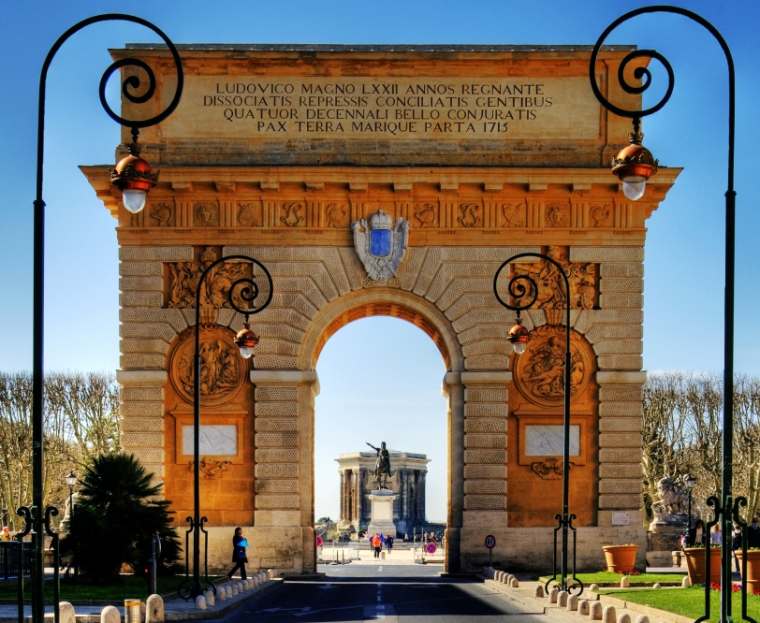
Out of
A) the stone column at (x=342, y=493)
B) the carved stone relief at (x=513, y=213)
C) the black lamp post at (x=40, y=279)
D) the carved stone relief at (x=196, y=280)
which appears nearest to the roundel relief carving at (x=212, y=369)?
the carved stone relief at (x=196, y=280)

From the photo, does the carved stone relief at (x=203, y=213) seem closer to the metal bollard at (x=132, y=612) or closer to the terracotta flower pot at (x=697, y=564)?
the terracotta flower pot at (x=697, y=564)

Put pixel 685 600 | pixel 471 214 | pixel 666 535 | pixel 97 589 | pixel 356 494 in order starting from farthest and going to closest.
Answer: pixel 356 494, pixel 666 535, pixel 471 214, pixel 97 589, pixel 685 600

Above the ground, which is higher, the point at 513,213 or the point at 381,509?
the point at 513,213

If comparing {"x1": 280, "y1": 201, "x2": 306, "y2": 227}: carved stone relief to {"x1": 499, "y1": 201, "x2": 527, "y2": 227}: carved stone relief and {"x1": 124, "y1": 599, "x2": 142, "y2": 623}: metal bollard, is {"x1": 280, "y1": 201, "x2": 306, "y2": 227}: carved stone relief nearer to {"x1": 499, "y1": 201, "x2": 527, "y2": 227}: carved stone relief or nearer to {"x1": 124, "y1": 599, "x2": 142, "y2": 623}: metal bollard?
{"x1": 499, "y1": 201, "x2": 527, "y2": 227}: carved stone relief

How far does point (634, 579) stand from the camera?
117 ft

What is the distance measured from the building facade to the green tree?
79422 millimetres

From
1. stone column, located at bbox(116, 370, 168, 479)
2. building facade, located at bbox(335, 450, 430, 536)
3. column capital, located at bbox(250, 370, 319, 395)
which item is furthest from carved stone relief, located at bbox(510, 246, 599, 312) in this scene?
building facade, located at bbox(335, 450, 430, 536)

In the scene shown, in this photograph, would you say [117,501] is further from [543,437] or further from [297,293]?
[543,437]

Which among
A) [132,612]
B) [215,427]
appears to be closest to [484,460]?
[215,427]

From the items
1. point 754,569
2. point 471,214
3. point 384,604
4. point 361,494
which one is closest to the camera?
point 754,569

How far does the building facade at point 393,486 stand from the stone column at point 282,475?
234 ft

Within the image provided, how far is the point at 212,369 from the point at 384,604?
47.5 feet

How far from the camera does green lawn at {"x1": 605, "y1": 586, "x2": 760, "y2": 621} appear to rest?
24.1 meters

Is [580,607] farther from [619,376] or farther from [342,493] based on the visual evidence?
[342,493]
